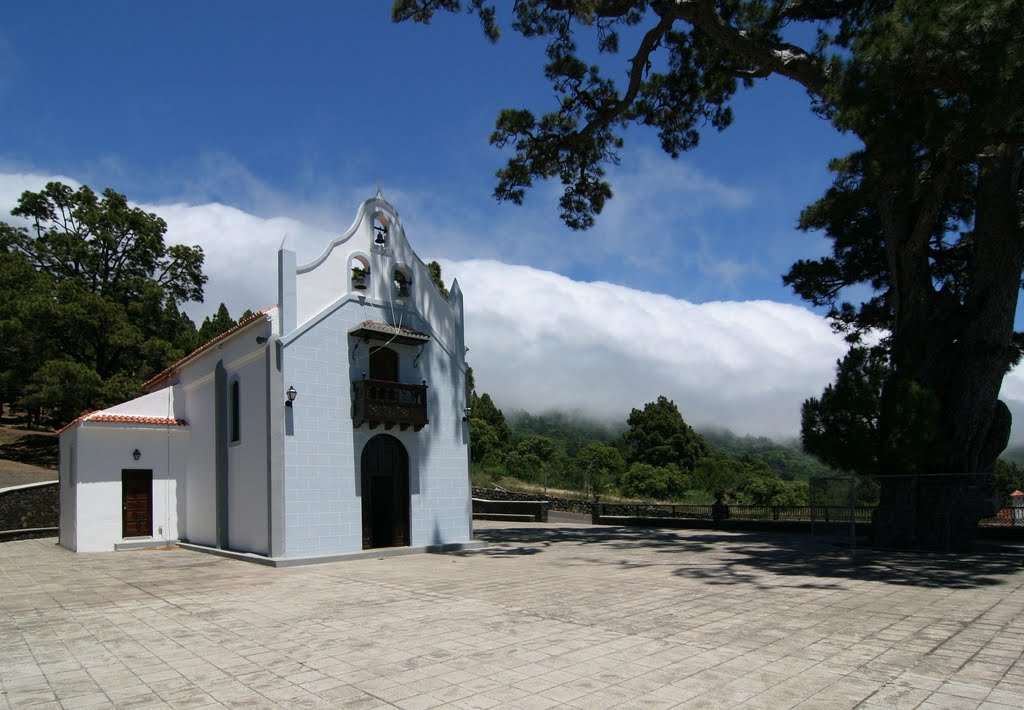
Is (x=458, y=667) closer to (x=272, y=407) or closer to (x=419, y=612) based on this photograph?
(x=419, y=612)

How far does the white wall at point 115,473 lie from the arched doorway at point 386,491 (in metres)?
7.38

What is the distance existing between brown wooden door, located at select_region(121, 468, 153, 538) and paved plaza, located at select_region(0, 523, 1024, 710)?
17.3 ft

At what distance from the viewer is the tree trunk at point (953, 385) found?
1559cm

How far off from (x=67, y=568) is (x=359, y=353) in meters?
8.12

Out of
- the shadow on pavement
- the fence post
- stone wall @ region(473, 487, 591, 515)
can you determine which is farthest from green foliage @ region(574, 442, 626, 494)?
the shadow on pavement

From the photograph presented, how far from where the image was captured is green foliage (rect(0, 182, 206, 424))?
3238 centimetres

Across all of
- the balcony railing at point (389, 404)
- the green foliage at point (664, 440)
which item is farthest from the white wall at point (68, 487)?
the green foliage at point (664, 440)

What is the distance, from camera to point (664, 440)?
67500 millimetres

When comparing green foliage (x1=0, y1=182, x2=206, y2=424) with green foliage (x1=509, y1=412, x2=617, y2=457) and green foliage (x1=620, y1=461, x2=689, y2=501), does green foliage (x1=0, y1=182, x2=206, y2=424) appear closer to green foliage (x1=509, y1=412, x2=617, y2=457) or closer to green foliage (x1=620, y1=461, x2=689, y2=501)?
green foliage (x1=620, y1=461, x2=689, y2=501)

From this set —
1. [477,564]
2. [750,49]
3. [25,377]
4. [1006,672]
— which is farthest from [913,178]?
[25,377]

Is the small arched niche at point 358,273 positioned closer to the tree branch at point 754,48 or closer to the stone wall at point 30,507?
the tree branch at point 754,48

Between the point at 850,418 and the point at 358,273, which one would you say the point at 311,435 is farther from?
the point at 850,418

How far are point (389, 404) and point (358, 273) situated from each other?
12.1ft

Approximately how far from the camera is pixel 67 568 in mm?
15359
